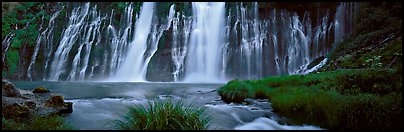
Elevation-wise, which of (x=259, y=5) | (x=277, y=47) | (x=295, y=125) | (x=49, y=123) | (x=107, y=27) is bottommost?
(x=295, y=125)

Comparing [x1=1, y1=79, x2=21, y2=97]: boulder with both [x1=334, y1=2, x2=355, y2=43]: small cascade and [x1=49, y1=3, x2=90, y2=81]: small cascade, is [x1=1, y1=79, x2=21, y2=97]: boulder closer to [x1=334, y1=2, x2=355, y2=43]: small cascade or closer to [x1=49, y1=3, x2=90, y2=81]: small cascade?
[x1=49, y1=3, x2=90, y2=81]: small cascade

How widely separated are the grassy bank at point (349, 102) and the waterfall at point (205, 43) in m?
17.5

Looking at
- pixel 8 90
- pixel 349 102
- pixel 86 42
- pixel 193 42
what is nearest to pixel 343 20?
pixel 193 42

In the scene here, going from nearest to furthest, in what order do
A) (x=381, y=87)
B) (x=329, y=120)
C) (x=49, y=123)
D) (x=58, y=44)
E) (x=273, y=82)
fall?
(x=49, y=123) → (x=329, y=120) → (x=381, y=87) → (x=273, y=82) → (x=58, y=44)

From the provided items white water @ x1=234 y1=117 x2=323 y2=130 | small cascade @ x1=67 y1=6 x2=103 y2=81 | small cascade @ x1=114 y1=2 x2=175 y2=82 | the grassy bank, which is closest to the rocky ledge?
white water @ x1=234 y1=117 x2=323 y2=130

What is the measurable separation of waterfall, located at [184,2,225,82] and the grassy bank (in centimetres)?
1746

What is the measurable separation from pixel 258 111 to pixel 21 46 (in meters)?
34.1

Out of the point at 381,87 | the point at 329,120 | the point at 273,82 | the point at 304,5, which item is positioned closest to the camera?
the point at 329,120

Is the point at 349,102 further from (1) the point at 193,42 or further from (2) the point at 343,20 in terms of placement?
(1) the point at 193,42

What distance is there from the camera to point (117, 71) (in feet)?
97.7

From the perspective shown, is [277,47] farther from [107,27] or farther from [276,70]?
[107,27]

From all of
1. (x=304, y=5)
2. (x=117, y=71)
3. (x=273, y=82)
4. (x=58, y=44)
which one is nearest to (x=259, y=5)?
(x=304, y=5)

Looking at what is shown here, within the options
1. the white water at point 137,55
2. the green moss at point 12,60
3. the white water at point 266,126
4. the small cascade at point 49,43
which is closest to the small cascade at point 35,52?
the small cascade at point 49,43

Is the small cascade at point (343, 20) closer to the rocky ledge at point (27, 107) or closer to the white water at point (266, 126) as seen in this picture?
the white water at point (266, 126)
